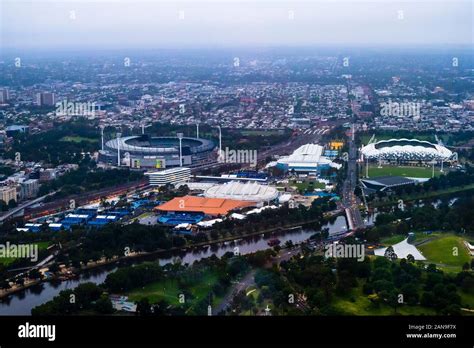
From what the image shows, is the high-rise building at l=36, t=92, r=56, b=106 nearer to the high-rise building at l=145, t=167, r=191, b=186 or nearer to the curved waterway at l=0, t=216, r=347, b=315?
the high-rise building at l=145, t=167, r=191, b=186

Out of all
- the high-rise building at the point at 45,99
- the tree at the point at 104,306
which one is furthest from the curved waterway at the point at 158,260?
the high-rise building at the point at 45,99

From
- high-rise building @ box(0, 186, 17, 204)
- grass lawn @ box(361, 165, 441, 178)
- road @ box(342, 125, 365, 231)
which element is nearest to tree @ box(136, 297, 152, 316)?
road @ box(342, 125, 365, 231)

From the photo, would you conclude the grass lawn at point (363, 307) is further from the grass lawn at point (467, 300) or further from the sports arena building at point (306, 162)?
the sports arena building at point (306, 162)

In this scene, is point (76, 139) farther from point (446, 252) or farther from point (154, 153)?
point (446, 252)

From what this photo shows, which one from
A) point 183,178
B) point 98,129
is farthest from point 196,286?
point 98,129

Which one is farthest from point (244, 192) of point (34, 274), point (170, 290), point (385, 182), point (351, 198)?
point (170, 290)

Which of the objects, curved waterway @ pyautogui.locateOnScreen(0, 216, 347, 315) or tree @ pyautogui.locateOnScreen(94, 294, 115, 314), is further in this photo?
curved waterway @ pyautogui.locateOnScreen(0, 216, 347, 315)

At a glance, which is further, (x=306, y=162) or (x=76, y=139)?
(x=76, y=139)
